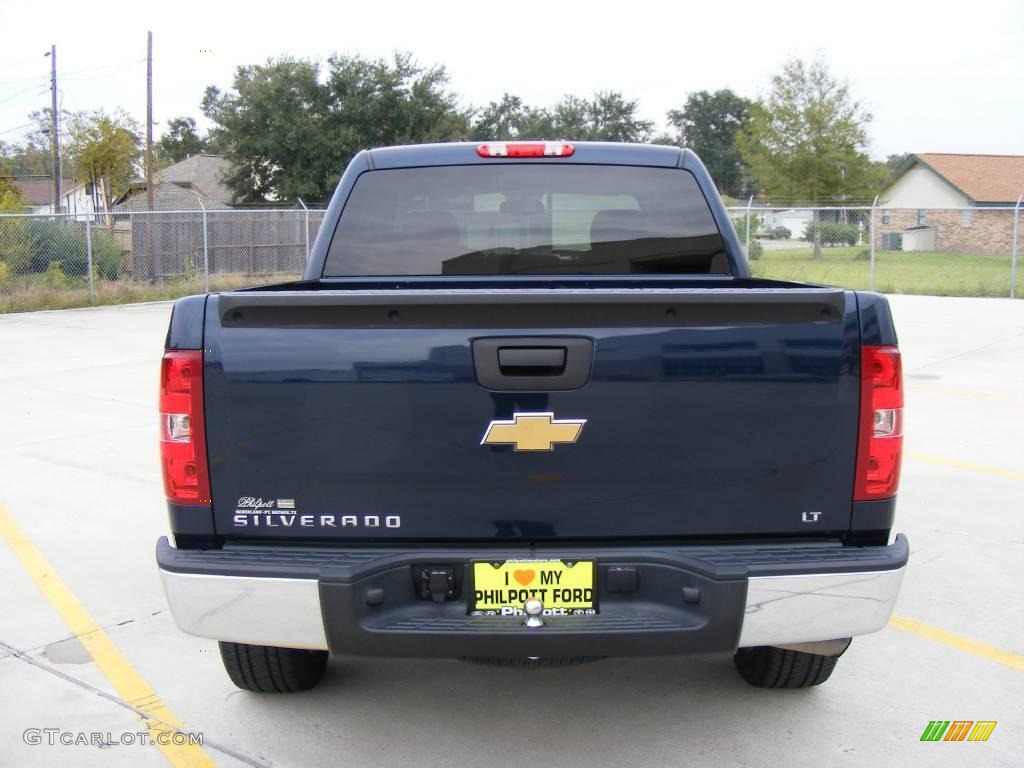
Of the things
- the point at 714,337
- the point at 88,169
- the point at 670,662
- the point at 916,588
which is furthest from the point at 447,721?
the point at 88,169

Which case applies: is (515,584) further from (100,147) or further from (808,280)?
(100,147)

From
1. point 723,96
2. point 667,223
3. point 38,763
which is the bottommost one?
point 38,763

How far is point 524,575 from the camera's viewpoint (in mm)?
2877

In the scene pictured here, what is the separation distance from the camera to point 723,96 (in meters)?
105

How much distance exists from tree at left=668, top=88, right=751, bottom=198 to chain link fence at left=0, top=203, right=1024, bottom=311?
206ft

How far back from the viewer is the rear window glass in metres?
4.31

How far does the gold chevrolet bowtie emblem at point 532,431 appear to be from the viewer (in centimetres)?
283

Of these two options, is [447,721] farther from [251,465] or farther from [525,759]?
[251,465]

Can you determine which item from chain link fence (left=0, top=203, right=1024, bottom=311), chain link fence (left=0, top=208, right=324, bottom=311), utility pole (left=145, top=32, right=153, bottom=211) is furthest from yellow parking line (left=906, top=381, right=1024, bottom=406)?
utility pole (left=145, top=32, right=153, bottom=211)

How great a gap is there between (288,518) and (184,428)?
1.30 feet

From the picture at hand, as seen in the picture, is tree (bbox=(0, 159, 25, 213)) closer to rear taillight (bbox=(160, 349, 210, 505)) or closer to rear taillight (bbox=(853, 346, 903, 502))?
rear taillight (bbox=(160, 349, 210, 505))

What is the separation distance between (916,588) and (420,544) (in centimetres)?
302

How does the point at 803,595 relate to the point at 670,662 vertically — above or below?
above

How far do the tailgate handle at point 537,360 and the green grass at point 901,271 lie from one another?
1809cm
